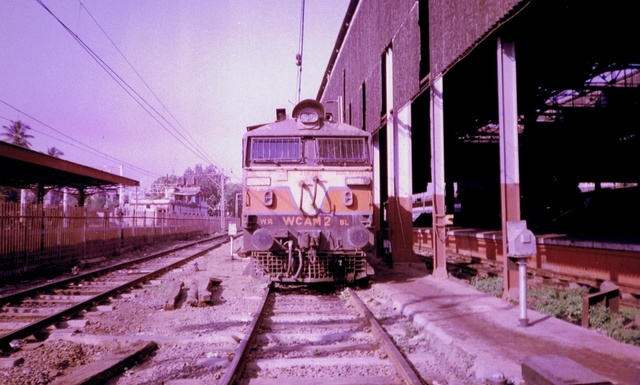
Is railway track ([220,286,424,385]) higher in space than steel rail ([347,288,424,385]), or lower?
lower

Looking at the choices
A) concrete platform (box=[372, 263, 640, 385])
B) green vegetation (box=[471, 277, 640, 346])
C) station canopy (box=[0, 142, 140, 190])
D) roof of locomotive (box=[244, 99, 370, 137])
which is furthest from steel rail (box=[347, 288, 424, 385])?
station canopy (box=[0, 142, 140, 190])

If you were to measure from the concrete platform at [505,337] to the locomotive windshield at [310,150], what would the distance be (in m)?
3.01

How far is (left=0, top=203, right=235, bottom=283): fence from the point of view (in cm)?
1207

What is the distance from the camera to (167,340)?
5805mm

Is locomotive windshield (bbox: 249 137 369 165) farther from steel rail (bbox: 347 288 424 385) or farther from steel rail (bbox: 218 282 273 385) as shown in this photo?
steel rail (bbox: 347 288 424 385)

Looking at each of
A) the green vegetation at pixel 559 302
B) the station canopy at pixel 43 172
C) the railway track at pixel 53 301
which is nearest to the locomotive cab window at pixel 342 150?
the green vegetation at pixel 559 302

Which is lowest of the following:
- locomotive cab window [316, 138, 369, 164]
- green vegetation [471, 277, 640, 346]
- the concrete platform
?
green vegetation [471, 277, 640, 346]

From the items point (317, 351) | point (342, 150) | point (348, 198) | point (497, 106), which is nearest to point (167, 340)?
point (317, 351)

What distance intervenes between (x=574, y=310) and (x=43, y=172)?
1763cm

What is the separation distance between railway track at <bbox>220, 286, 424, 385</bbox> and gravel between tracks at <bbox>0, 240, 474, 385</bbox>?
0.22 metres

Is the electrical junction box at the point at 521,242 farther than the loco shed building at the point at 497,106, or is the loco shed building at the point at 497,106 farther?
the loco shed building at the point at 497,106

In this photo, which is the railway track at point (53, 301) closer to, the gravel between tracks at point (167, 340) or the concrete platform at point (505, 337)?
the gravel between tracks at point (167, 340)

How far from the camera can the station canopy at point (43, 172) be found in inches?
520

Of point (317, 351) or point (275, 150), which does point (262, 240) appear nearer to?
point (275, 150)
